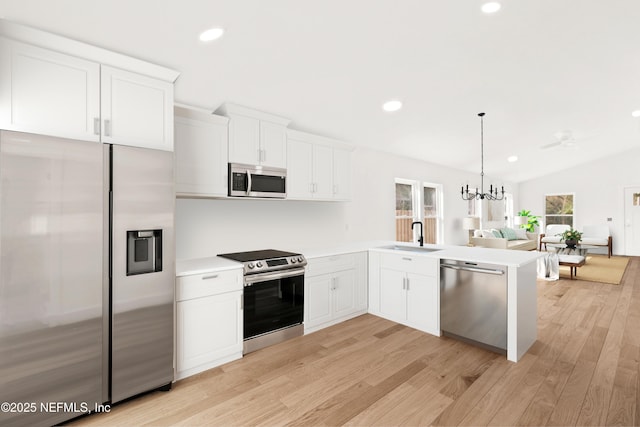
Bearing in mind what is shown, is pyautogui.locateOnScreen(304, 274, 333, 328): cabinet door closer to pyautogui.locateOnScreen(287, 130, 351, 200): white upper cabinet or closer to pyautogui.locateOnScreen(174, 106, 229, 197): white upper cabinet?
pyautogui.locateOnScreen(287, 130, 351, 200): white upper cabinet

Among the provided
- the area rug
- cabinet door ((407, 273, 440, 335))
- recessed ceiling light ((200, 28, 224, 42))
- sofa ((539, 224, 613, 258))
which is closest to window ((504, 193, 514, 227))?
sofa ((539, 224, 613, 258))

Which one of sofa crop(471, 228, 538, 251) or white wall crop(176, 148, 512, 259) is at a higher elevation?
white wall crop(176, 148, 512, 259)

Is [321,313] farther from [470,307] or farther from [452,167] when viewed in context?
[452,167]

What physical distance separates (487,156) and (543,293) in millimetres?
3106

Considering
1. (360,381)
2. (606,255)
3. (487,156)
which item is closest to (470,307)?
(360,381)

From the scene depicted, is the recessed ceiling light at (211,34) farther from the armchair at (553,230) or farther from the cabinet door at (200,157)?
the armchair at (553,230)

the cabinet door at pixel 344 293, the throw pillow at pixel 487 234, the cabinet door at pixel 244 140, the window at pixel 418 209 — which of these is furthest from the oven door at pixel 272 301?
the throw pillow at pixel 487 234

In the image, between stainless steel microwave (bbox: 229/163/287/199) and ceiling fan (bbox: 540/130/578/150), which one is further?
ceiling fan (bbox: 540/130/578/150)

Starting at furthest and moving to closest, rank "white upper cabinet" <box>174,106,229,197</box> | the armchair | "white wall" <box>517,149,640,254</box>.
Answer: the armchair → "white wall" <box>517,149,640,254</box> → "white upper cabinet" <box>174,106,229,197</box>

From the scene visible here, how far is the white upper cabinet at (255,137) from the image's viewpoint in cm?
300

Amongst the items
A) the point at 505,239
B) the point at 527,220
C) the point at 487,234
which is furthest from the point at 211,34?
the point at 527,220

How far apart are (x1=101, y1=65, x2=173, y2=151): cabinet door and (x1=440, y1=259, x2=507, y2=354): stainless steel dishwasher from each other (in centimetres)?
286

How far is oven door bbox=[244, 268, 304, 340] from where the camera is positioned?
9.10 ft

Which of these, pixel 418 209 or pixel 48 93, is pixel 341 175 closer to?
pixel 418 209
